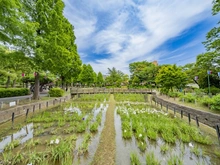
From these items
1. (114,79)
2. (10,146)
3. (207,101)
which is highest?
(114,79)

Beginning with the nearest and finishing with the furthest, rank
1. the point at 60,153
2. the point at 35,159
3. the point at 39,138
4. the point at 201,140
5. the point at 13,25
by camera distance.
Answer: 1. the point at 35,159
2. the point at 60,153
3. the point at 201,140
4. the point at 39,138
5. the point at 13,25

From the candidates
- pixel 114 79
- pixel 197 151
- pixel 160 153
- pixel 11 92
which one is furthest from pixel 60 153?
pixel 114 79

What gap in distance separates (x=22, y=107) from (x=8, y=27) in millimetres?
4746

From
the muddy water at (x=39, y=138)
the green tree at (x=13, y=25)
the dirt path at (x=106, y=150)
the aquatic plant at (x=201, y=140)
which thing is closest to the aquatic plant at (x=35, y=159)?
the muddy water at (x=39, y=138)

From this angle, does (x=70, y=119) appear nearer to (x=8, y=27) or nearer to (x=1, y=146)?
(x=1, y=146)

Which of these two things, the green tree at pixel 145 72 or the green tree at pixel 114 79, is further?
the green tree at pixel 114 79

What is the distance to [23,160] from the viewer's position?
283 centimetres

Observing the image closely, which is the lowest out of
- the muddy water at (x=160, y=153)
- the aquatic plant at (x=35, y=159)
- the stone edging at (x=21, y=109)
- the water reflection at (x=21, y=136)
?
the muddy water at (x=160, y=153)

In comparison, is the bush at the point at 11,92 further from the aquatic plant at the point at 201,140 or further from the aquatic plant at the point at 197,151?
the aquatic plant at the point at 201,140

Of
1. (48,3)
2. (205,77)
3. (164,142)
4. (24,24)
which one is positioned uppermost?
(48,3)

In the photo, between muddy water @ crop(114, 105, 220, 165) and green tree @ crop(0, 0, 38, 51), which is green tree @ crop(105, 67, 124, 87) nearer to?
green tree @ crop(0, 0, 38, 51)

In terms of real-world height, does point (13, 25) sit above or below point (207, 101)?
above

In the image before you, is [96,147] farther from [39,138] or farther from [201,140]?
[201,140]

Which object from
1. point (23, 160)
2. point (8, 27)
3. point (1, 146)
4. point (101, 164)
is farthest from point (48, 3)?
point (101, 164)
